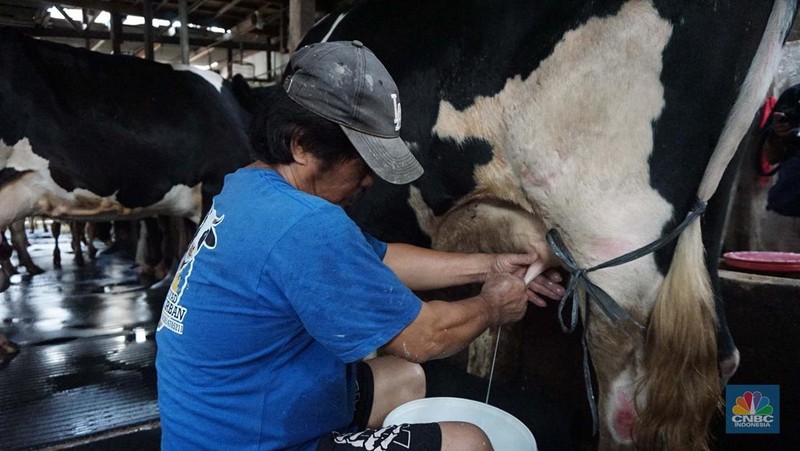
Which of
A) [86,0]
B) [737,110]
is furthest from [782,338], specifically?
[86,0]

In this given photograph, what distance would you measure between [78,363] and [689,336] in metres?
3.34

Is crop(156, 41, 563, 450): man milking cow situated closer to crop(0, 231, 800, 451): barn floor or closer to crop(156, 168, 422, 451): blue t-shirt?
crop(156, 168, 422, 451): blue t-shirt

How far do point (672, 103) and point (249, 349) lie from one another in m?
1.17

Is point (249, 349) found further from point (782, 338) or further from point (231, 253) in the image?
point (782, 338)

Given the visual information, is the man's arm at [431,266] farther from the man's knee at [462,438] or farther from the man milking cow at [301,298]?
the man's knee at [462,438]

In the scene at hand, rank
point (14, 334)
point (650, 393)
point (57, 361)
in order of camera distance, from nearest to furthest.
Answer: point (650, 393) → point (57, 361) → point (14, 334)

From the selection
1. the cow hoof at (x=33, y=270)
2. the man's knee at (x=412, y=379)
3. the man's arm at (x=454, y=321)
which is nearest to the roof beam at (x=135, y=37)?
the cow hoof at (x=33, y=270)

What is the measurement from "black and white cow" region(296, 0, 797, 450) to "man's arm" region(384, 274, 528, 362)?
0.23m

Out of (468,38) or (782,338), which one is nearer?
(468,38)

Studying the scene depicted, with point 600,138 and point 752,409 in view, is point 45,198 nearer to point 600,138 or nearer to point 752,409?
point 600,138

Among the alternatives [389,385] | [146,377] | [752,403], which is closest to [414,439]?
[389,385]

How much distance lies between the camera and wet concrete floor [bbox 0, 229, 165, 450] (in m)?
2.46

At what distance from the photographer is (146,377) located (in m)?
3.07

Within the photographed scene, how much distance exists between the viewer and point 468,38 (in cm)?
171
